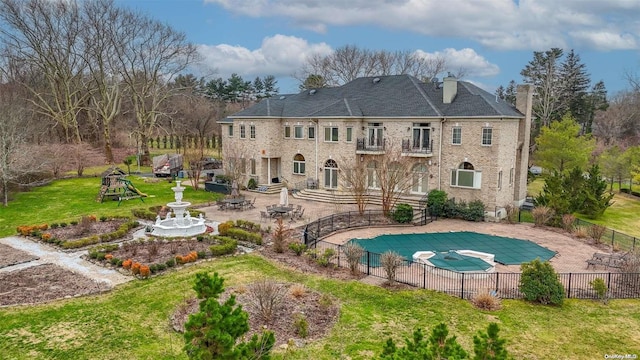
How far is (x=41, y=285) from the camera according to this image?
14281 millimetres

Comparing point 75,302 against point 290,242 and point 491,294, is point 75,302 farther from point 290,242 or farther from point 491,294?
point 491,294

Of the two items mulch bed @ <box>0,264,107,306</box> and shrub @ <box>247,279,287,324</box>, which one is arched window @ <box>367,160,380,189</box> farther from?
mulch bed @ <box>0,264,107,306</box>

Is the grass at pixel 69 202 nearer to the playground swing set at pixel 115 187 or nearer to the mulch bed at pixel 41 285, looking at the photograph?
the playground swing set at pixel 115 187

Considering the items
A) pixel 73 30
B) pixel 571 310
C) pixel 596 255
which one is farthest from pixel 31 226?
pixel 73 30

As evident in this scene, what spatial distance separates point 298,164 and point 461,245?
53.3 ft

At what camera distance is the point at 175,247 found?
18.6 m

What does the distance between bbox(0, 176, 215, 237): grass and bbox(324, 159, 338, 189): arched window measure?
28.0ft

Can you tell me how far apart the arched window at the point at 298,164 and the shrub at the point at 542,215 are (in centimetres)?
1674

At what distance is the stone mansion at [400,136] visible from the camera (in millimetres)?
26750

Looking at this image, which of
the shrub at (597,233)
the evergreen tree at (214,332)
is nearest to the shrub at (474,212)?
the shrub at (597,233)

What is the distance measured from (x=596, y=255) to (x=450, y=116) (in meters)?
12.4

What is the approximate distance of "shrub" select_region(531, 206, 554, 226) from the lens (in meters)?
24.5

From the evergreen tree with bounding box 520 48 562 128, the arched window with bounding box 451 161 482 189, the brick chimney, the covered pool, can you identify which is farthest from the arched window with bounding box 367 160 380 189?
the evergreen tree with bounding box 520 48 562 128

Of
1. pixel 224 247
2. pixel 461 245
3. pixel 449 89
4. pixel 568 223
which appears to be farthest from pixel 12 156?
pixel 568 223
